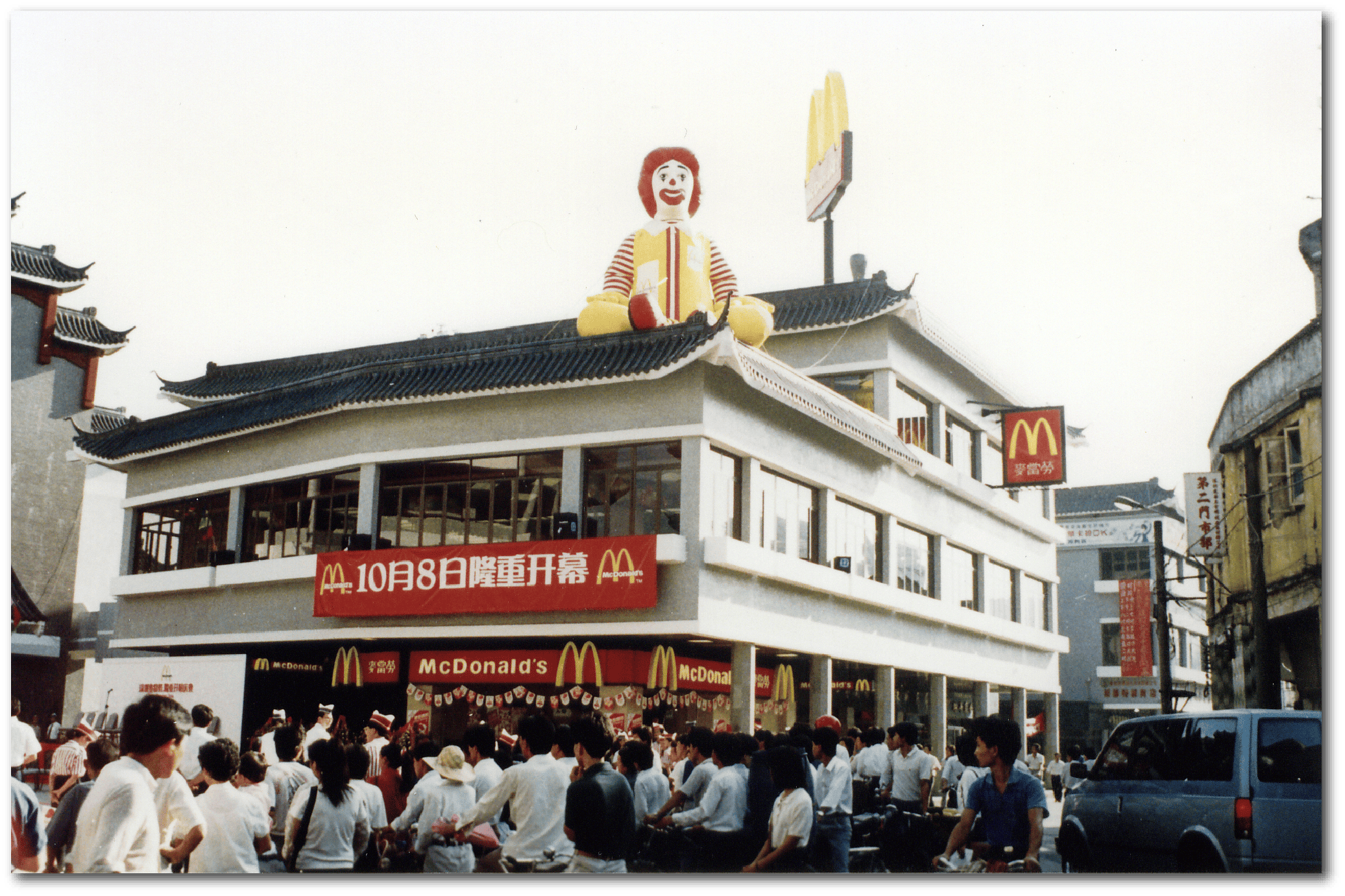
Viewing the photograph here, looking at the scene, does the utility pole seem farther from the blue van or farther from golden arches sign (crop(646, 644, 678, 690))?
the blue van

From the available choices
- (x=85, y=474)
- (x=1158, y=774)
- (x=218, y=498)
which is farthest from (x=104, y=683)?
(x=85, y=474)

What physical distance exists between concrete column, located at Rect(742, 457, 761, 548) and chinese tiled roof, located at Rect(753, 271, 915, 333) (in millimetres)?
5881

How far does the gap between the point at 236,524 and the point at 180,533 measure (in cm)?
222

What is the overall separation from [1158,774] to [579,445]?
34.0 ft

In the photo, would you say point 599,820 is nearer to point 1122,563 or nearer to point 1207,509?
point 1207,509

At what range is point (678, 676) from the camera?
1888 cm

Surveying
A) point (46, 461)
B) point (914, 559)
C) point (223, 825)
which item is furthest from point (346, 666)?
point (46, 461)

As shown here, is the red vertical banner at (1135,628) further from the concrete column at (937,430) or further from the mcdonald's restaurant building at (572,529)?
the mcdonald's restaurant building at (572,529)

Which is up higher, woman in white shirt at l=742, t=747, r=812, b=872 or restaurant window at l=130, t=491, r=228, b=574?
restaurant window at l=130, t=491, r=228, b=574

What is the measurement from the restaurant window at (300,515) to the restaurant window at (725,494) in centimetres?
611

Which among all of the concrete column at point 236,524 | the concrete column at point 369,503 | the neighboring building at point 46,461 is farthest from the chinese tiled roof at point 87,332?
the concrete column at point 369,503

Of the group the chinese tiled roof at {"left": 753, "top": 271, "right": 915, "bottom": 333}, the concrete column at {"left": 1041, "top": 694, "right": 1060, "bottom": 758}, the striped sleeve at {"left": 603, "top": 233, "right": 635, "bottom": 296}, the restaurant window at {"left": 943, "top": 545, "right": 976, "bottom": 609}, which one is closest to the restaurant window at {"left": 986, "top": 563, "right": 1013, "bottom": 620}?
the restaurant window at {"left": 943, "top": 545, "right": 976, "bottom": 609}

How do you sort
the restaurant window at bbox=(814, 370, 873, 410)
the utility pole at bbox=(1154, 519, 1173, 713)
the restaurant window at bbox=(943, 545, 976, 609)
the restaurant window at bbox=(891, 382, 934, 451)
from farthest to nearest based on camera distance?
the restaurant window at bbox=(943, 545, 976, 609) < the utility pole at bbox=(1154, 519, 1173, 713) < the restaurant window at bbox=(891, 382, 934, 451) < the restaurant window at bbox=(814, 370, 873, 410)

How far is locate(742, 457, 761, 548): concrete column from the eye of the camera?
61.7 feet
